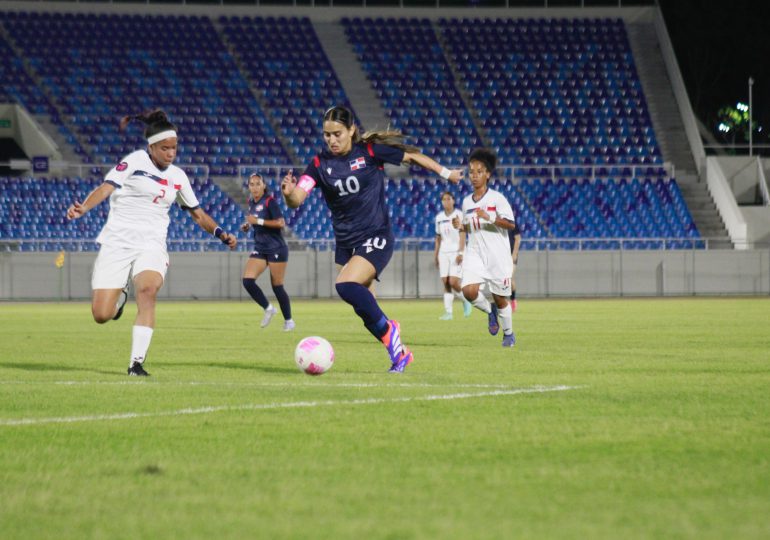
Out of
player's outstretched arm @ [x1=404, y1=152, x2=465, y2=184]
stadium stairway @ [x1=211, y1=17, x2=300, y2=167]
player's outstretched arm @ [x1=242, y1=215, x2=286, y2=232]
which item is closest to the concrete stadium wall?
stadium stairway @ [x1=211, y1=17, x2=300, y2=167]

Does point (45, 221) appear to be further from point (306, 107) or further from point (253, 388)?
point (253, 388)

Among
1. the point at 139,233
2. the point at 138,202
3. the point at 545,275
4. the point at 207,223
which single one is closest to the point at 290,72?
the point at 545,275

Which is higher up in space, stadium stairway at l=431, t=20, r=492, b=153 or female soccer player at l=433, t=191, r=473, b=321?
stadium stairway at l=431, t=20, r=492, b=153

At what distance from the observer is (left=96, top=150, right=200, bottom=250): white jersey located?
11.1 meters

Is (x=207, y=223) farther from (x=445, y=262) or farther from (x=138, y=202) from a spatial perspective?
(x=445, y=262)

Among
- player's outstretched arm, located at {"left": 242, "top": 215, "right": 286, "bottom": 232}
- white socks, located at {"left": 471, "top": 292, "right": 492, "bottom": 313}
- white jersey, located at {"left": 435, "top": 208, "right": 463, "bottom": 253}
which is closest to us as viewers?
white socks, located at {"left": 471, "top": 292, "right": 492, "bottom": 313}

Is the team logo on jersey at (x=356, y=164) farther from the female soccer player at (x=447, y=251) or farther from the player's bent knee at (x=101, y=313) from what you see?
the female soccer player at (x=447, y=251)

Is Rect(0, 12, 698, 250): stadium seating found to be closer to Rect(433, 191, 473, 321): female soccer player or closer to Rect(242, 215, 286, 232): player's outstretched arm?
Rect(433, 191, 473, 321): female soccer player

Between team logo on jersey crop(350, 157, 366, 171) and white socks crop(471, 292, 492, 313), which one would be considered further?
white socks crop(471, 292, 492, 313)

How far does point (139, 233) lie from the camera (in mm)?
11180

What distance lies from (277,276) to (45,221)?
22001 mm

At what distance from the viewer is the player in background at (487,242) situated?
1591cm

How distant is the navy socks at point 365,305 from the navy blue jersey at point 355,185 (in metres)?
0.53

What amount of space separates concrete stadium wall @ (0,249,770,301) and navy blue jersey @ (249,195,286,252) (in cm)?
1922
